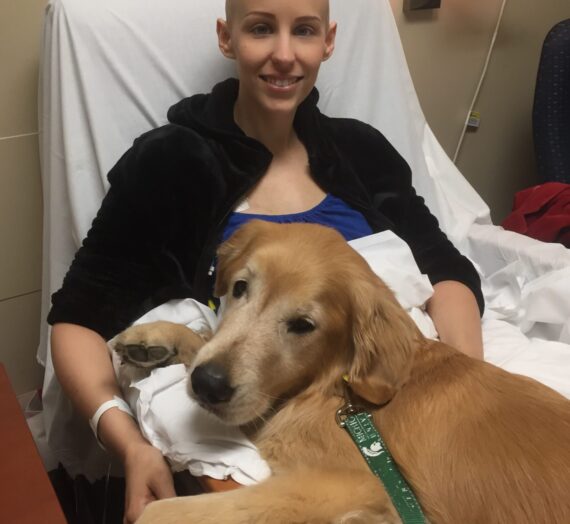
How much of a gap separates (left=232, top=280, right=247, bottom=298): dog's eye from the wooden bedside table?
1.46 feet

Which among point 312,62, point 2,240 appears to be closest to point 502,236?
point 312,62

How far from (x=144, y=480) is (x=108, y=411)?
0.17m

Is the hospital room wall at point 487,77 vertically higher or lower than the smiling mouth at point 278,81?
lower

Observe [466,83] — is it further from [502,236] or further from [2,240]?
[2,240]

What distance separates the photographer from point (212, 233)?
4.20 feet

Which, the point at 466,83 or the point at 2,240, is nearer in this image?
the point at 2,240

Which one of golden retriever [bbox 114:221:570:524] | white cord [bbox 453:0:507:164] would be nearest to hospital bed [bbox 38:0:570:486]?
golden retriever [bbox 114:221:570:524]

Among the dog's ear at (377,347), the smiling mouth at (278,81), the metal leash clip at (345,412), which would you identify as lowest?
the metal leash clip at (345,412)

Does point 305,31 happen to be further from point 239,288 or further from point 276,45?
point 239,288

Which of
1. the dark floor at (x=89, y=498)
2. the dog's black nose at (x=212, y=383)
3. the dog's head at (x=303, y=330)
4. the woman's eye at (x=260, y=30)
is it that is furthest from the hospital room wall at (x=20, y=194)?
the dog's black nose at (x=212, y=383)

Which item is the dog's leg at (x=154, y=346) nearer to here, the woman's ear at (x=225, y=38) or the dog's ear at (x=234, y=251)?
the dog's ear at (x=234, y=251)

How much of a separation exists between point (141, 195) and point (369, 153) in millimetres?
618

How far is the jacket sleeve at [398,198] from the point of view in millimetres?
1508

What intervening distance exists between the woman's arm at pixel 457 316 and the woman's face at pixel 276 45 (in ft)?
1.86
